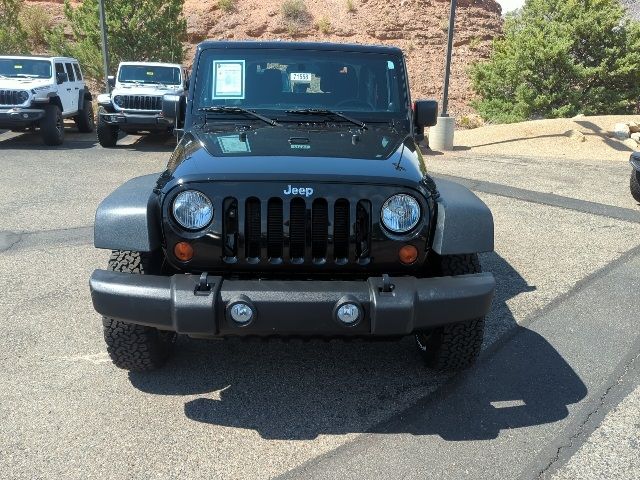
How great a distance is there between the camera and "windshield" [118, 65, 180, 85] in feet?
43.2

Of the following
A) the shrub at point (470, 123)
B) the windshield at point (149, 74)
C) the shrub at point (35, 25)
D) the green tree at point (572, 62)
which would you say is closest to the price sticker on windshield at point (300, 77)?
the windshield at point (149, 74)

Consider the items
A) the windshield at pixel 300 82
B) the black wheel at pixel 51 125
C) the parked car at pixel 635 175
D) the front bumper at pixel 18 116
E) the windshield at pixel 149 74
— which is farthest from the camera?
the windshield at pixel 149 74

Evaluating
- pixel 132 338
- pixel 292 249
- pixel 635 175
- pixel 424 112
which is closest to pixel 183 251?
pixel 292 249

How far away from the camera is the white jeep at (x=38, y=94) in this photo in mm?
12133

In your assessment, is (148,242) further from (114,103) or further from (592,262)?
(114,103)

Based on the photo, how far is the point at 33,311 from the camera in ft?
13.9

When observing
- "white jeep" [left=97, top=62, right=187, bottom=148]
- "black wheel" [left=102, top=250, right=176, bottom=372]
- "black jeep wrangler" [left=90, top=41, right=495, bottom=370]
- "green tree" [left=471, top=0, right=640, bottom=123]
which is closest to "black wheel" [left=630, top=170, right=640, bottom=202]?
"black jeep wrangler" [left=90, top=41, right=495, bottom=370]

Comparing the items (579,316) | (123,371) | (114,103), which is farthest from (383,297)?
(114,103)

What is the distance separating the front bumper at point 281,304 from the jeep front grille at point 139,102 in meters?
10.4

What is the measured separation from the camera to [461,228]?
294cm

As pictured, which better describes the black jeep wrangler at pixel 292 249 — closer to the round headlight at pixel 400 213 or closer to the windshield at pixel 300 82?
the round headlight at pixel 400 213

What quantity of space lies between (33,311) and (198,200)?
208 cm

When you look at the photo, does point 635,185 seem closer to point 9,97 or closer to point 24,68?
point 9,97

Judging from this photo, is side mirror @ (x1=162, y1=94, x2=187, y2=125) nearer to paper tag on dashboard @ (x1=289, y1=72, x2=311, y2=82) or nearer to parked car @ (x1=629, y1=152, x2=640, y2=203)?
paper tag on dashboard @ (x1=289, y1=72, x2=311, y2=82)
